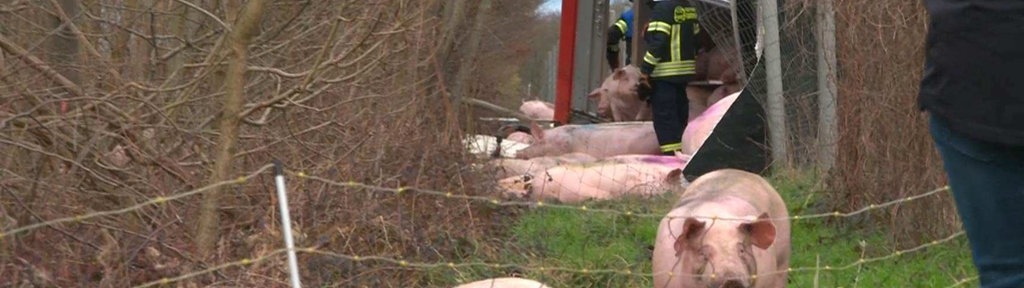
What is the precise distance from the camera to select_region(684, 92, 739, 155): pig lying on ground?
10327mm

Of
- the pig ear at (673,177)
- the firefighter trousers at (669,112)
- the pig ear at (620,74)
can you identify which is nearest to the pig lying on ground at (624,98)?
the pig ear at (620,74)

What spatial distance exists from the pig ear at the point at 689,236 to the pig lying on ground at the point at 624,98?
8.22 meters

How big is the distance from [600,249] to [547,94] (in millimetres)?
23487

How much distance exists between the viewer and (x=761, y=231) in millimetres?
5227

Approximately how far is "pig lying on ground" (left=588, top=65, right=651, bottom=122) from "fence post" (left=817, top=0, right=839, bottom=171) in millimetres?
4581

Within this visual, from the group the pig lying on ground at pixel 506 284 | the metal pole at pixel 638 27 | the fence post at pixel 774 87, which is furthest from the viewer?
the metal pole at pixel 638 27

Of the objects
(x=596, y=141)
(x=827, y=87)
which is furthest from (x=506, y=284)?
(x=596, y=141)

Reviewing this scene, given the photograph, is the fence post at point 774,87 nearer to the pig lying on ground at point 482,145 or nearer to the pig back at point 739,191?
the pig lying on ground at point 482,145

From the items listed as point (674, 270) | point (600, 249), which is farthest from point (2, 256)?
point (600, 249)

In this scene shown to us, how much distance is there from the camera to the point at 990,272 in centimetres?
268

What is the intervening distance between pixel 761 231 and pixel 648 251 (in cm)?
196

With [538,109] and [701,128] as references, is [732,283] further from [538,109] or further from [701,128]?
[538,109]

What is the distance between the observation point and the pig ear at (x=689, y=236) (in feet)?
17.0

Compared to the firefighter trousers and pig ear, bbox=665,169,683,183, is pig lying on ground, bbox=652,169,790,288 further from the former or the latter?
the firefighter trousers
